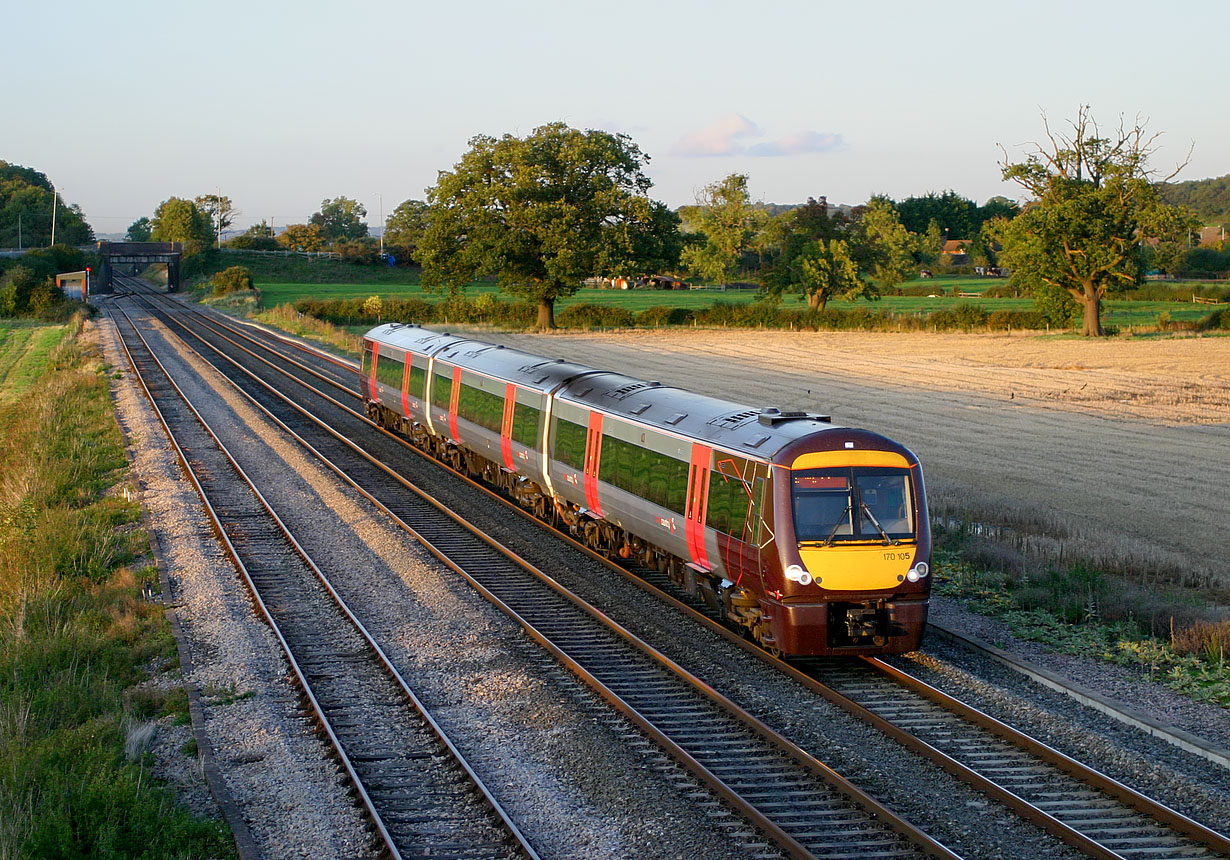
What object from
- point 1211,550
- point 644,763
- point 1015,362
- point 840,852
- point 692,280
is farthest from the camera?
point 692,280

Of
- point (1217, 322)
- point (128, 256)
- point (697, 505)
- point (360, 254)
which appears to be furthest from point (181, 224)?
point (697, 505)

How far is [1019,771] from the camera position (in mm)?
9930

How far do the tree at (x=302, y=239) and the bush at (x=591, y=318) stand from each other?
3868 inches

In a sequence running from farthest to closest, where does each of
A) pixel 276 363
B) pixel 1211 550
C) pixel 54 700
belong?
1. pixel 276 363
2. pixel 1211 550
3. pixel 54 700

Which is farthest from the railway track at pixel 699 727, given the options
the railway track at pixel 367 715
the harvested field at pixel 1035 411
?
the harvested field at pixel 1035 411

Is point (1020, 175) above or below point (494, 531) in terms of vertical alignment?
above

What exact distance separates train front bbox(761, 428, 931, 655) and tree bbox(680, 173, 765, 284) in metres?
115

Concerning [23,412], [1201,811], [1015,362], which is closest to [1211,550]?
[1201,811]

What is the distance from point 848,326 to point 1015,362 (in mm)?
24789

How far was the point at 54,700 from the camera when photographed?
11164 millimetres

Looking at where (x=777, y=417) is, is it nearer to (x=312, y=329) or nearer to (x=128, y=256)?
(x=312, y=329)

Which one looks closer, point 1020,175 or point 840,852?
point 840,852

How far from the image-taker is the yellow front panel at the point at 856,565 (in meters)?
12.3

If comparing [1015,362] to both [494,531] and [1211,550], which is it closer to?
[1211,550]
